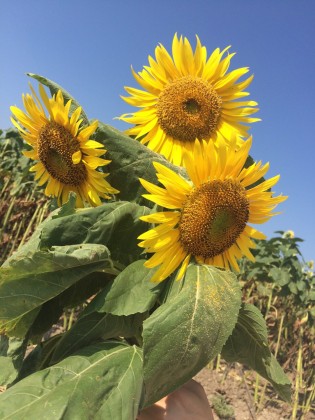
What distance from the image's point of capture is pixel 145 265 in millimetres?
1060

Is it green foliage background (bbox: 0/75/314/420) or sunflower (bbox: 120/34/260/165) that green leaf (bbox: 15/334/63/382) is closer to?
green foliage background (bbox: 0/75/314/420)

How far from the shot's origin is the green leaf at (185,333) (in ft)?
3.10

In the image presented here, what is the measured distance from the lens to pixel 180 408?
1259mm

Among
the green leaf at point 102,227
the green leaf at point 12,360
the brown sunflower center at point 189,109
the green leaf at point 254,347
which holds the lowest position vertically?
the green leaf at point 12,360

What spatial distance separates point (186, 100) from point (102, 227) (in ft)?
2.11

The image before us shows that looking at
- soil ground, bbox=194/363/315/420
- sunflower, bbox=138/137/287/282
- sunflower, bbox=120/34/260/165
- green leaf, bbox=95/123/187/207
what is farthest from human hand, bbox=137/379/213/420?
soil ground, bbox=194/363/315/420

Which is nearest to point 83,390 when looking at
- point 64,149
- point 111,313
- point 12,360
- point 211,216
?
point 111,313

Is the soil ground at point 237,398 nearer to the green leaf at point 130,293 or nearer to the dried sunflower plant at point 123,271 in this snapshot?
the dried sunflower plant at point 123,271

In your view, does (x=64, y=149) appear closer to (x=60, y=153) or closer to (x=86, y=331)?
(x=60, y=153)

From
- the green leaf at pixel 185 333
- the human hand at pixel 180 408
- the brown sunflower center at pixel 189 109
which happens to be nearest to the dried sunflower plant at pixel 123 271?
the green leaf at pixel 185 333

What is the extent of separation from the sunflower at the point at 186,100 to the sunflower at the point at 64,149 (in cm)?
30

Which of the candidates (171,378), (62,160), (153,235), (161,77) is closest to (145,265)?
(153,235)

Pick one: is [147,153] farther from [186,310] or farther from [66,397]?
[66,397]

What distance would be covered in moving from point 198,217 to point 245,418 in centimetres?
424
